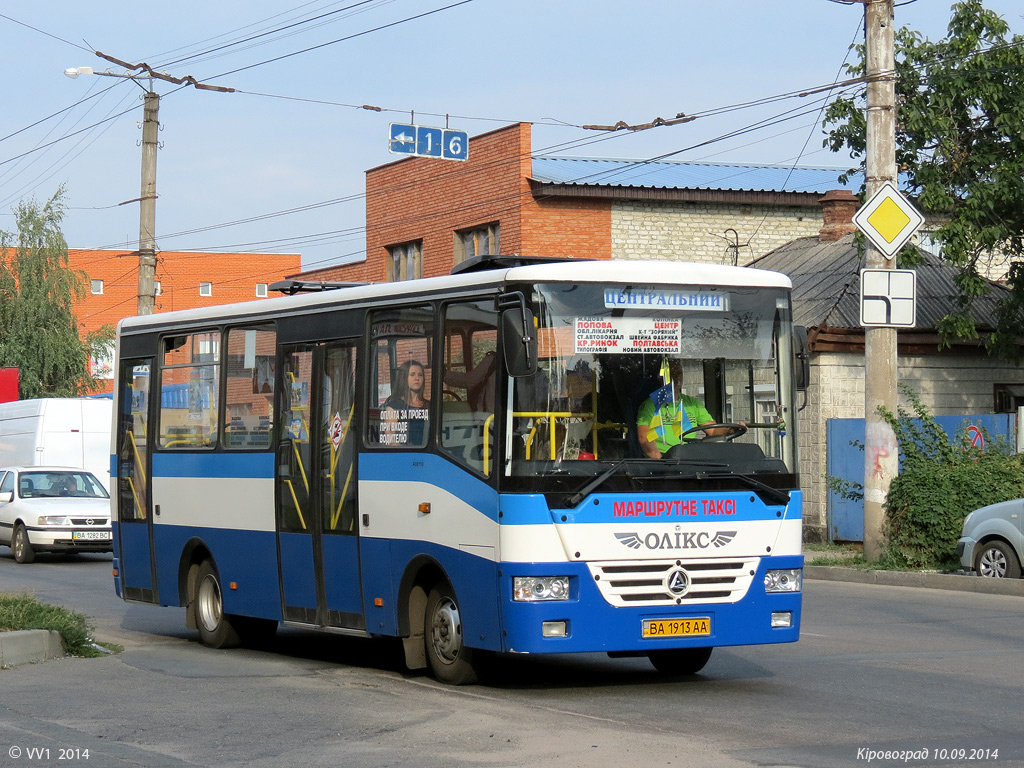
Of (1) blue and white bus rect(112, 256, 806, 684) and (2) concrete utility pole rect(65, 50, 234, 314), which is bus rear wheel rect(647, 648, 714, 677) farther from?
(2) concrete utility pole rect(65, 50, 234, 314)

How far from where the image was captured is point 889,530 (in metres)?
20.5

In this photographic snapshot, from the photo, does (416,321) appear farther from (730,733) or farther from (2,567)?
(2,567)

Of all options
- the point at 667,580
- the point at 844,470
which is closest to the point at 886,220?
the point at 844,470

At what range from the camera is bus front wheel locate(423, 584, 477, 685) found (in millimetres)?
10367

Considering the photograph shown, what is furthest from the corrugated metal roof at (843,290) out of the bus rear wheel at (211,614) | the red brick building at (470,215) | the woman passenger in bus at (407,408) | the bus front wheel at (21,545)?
the woman passenger in bus at (407,408)

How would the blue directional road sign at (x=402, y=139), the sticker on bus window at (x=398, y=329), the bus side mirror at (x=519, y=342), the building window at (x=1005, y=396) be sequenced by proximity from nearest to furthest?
the bus side mirror at (x=519, y=342) → the sticker on bus window at (x=398, y=329) → the blue directional road sign at (x=402, y=139) → the building window at (x=1005, y=396)

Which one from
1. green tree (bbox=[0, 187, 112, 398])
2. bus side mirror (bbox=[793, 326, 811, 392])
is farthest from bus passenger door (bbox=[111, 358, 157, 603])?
green tree (bbox=[0, 187, 112, 398])

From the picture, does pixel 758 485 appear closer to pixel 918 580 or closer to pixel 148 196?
pixel 918 580

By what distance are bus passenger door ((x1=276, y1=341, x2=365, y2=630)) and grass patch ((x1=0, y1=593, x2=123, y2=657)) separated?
1664 millimetres

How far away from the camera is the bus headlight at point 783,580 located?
10.3 m

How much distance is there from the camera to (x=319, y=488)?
38.8ft

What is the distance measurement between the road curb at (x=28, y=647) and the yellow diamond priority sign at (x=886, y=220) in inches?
455

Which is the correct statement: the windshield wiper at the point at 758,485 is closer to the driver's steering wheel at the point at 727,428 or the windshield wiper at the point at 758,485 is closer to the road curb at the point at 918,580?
the driver's steering wheel at the point at 727,428

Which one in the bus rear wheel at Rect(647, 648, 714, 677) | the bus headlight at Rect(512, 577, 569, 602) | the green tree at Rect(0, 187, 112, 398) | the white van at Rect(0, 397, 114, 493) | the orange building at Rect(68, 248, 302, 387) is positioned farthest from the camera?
the orange building at Rect(68, 248, 302, 387)
